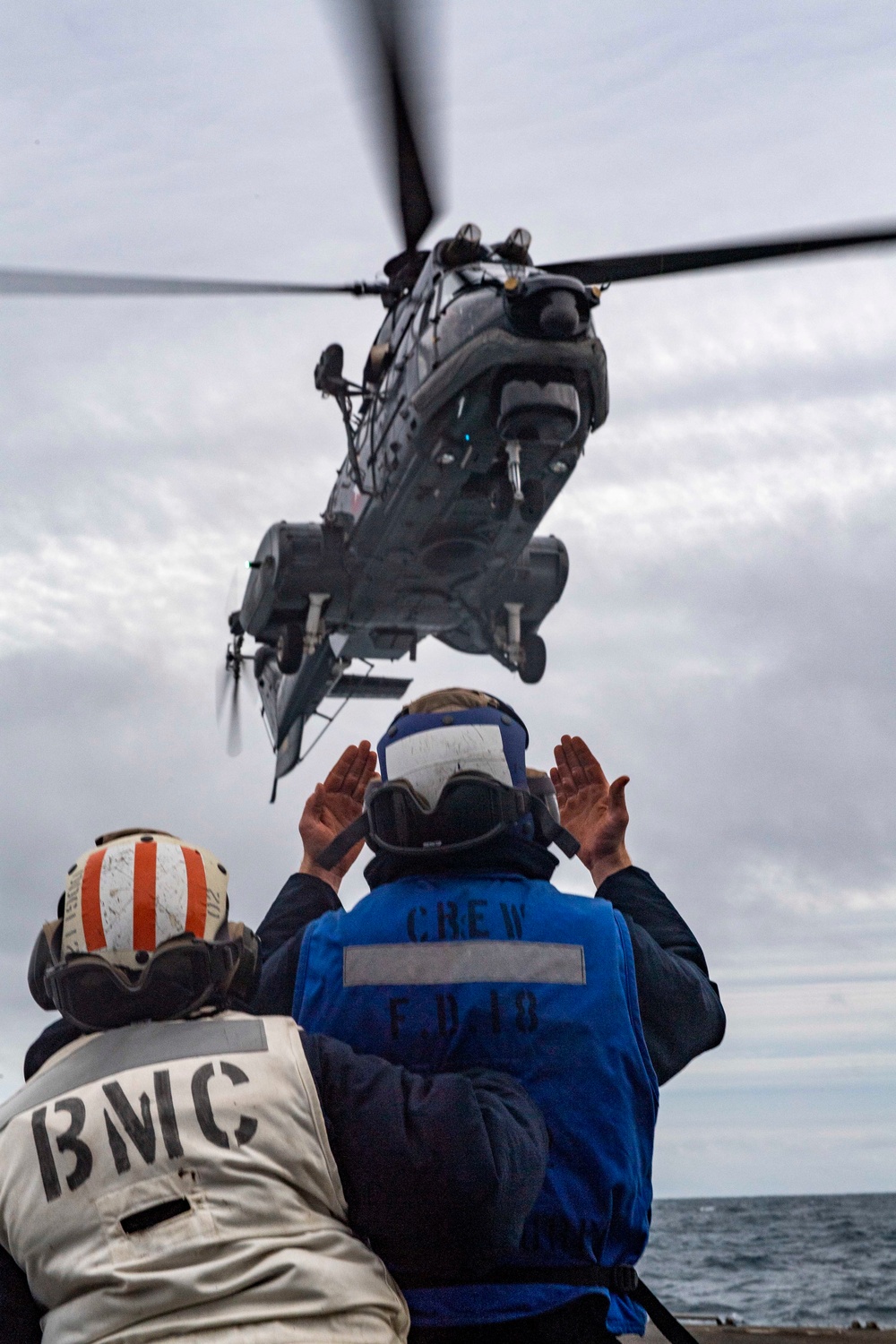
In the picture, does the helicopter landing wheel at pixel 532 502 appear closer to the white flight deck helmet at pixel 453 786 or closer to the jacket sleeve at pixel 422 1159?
the white flight deck helmet at pixel 453 786

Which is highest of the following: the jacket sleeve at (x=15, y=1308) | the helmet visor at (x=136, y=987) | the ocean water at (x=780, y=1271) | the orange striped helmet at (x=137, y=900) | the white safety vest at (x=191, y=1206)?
the orange striped helmet at (x=137, y=900)

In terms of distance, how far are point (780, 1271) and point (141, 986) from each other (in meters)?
36.4

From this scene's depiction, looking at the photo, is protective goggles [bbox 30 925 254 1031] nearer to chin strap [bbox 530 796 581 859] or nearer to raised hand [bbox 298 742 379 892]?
chin strap [bbox 530 796 581 859]

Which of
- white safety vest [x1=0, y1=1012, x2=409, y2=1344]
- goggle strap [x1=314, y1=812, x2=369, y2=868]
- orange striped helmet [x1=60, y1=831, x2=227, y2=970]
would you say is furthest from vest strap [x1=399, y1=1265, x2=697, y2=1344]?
goggle strap [x1=314, y1=812, x2=369, y2=868]

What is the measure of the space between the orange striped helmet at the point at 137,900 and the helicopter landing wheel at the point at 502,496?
11277 mm

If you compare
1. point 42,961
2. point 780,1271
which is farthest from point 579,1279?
point 780,1271

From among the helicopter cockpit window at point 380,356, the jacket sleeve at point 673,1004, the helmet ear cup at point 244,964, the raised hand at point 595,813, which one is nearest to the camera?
the helmet ear cup at point 244,964

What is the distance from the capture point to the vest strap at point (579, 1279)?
2963 millimetres

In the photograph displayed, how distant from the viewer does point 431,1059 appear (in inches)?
124

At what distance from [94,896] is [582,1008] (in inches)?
47.4

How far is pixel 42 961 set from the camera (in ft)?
9.94

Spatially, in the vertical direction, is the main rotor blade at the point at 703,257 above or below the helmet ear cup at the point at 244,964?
above

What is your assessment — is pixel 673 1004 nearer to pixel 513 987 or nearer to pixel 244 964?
pixel 513 987

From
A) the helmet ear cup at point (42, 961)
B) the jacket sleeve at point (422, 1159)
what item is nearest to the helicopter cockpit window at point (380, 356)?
the helmet ear cup at point (42, 961)
